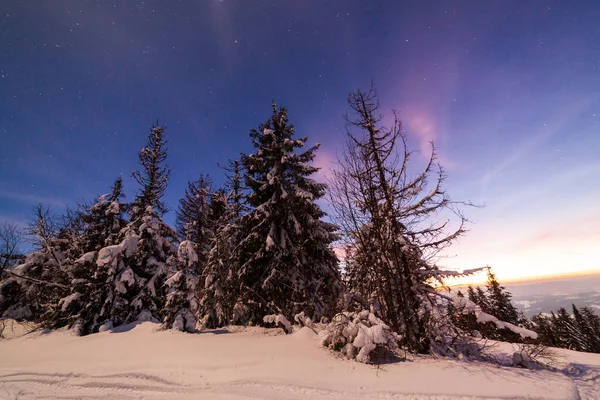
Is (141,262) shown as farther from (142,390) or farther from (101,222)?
(142,390)

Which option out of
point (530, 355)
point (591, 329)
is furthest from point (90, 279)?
point (591, 329)

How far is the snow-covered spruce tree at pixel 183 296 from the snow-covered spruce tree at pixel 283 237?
6.98 feet

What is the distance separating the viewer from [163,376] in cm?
545

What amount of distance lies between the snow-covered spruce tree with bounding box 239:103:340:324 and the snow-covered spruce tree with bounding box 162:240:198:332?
213cm

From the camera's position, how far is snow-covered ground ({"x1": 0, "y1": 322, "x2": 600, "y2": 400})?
4.47 meters

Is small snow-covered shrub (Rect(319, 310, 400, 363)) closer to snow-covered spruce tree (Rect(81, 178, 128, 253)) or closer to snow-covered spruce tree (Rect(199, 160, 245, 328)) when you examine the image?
snow-covered spruce tree (Rect(199, 160, 245, 328))

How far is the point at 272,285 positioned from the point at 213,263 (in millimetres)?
4443

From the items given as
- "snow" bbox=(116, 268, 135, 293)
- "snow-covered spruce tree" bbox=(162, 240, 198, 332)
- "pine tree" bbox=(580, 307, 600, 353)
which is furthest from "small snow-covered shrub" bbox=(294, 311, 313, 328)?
"pine tree" bbox=(580, 307, 600, 353)

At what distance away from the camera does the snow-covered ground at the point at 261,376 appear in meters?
4.47

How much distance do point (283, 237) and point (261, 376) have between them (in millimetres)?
6648

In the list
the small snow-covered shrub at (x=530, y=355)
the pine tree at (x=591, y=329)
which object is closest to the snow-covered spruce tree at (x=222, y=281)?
the small snow-covered shrub at (x=530, y=355)

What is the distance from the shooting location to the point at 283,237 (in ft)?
37.5

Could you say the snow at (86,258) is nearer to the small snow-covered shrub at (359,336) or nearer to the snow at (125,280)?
the snow at (125,280)

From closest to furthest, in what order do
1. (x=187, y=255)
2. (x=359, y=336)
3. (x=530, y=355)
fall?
(x=359, y=336)
(x=530, y=355)
(x=187, y=255)
